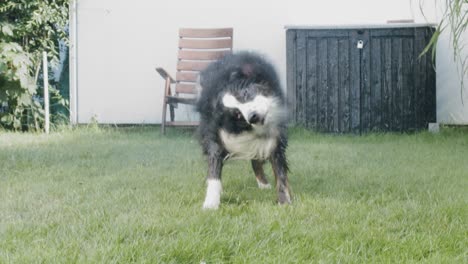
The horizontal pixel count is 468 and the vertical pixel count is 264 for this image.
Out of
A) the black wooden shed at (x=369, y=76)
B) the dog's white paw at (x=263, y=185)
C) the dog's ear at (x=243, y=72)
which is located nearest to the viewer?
the dog's ear at (x=243, y=72)

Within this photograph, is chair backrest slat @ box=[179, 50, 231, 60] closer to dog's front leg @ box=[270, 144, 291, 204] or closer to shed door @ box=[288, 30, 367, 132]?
shed door @ box=[288, 30, 367, 132]

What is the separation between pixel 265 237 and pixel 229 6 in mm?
4859

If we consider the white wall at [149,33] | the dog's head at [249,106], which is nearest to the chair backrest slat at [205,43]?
the white wall at [149,33]

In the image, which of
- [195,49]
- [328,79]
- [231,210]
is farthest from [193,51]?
[231,210]

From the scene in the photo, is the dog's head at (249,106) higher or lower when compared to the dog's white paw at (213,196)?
higher

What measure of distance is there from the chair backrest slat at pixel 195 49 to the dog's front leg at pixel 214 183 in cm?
351

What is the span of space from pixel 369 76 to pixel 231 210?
3.73 meters

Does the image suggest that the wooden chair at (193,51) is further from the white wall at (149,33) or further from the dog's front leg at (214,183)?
the dog's front leg at (214,183)

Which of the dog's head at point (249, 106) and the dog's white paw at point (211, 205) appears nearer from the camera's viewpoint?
the dog's head at point (249, 106)

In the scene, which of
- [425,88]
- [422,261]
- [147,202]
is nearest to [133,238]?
[147,202]

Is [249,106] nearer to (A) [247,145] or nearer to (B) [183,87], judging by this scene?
(A) [247,145]

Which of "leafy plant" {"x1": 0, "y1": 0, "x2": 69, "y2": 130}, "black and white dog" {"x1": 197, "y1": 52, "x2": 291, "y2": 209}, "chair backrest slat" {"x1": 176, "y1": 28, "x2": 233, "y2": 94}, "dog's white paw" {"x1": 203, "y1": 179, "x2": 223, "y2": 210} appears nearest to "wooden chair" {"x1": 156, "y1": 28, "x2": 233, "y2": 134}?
"chair backrest slat" {"x1": 176, "y1": 28, "x2": 233, "y2": 94}

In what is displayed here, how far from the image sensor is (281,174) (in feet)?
8.97

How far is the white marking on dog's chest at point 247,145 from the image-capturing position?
8.40 ft
